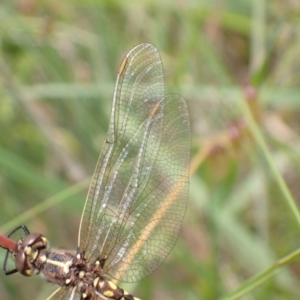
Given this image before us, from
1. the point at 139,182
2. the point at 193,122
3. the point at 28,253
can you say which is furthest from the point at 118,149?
the point at 193,122

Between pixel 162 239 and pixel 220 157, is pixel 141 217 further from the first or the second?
pixel 220 157

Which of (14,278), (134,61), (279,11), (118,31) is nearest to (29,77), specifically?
(118,31)

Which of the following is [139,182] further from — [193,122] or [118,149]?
[193,122]

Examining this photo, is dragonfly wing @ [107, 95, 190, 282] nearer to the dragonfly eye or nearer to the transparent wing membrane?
the transparent wing membrane

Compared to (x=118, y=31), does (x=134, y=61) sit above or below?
below

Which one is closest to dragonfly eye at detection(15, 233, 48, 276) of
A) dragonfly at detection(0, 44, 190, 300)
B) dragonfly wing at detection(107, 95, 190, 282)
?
dragonfly at detection(0, 44, 190, 300)

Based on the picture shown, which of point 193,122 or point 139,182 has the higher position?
point 193,122
